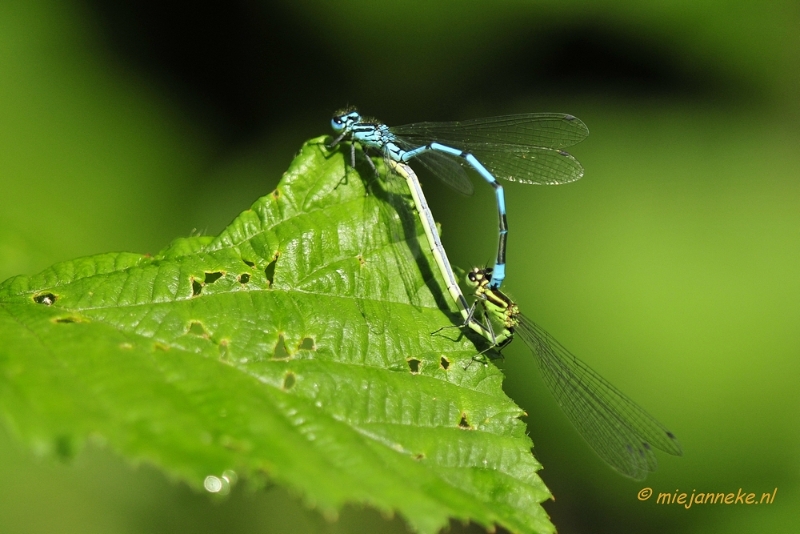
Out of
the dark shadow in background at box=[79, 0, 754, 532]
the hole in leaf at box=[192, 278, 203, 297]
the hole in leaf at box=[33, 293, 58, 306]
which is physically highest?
the dark shadow in background at box=[79, 0, 754, 532]

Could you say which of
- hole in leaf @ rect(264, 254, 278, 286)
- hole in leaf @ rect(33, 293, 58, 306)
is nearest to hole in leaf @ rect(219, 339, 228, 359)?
hole in leaf @ rect(264, 254, 278, 286)

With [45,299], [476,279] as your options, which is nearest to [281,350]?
[45,299]

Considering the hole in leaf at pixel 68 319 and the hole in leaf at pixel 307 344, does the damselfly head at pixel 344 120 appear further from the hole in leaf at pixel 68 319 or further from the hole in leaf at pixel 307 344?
the hole in leaf at pixel 68 319

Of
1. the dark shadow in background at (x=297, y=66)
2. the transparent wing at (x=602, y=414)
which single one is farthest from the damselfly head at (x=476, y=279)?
the dark shadow in background at (x=297, y=66)

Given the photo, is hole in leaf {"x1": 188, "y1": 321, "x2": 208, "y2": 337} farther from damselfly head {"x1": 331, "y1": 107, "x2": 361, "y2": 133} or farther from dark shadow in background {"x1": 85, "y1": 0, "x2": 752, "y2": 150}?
dark shadow in background {"x1": 85, "y1": 0, "x2": 752, "y2": 150}

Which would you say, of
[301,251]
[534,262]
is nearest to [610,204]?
[534,262]

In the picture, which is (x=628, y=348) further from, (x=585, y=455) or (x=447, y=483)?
(x=447, y=483)
